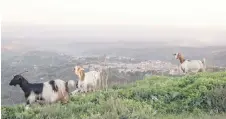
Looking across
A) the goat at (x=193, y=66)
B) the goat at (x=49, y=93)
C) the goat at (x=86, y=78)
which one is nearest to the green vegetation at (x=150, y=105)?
the goat at (x=49, y=93)

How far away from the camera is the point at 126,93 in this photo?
12.1 metres

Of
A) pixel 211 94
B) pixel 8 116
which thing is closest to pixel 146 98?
pixel 211 94

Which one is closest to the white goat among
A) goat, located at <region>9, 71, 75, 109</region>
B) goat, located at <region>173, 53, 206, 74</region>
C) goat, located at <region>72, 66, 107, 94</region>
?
goat, located at <region>72, 66, 107, 94</region>

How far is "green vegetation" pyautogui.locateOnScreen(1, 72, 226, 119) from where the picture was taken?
31.3 feet

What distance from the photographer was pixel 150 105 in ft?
35.4

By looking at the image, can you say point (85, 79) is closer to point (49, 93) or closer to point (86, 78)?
point (86, 78)

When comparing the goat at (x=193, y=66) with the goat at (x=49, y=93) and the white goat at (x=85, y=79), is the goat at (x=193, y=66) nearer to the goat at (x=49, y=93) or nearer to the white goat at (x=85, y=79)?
the white goat at (x=85, y=79)

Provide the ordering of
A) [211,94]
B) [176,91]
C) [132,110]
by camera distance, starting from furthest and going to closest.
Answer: [176,91], [211,94], [132,110]

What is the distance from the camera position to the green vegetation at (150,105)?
31.3ft

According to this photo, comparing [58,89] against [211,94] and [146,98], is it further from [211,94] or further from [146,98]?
[211,94]

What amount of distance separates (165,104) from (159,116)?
4.19ft

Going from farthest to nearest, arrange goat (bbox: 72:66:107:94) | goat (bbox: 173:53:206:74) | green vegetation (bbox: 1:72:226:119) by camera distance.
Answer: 1. goat (bbox: 173:53:206:74)
2. goat (bbox: 72:66:107:94)
3. green vegetation (bbox: 1:72:226:119)

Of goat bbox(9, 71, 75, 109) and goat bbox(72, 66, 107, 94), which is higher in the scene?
goat bbox(9, 71, 75, 109)

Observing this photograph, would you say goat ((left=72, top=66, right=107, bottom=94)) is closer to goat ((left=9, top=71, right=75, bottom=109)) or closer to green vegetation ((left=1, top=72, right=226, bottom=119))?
green vegetation ((left=1, top=72, right=226, bottom=119))
